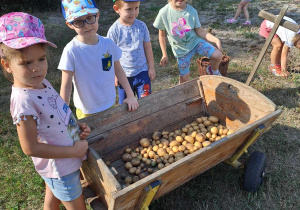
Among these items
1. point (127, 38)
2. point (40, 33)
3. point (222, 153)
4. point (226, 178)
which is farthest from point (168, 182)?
point (127, 38)

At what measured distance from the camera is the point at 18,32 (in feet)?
4.42

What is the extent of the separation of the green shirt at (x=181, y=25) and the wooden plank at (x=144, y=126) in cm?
90

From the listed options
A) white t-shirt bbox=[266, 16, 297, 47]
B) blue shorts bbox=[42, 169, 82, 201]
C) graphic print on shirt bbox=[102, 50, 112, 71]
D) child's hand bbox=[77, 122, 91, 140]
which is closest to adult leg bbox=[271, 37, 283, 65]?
white t-shirt bbox=[266, 16, 297, 47]

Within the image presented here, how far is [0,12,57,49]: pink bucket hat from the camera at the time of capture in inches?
51.8

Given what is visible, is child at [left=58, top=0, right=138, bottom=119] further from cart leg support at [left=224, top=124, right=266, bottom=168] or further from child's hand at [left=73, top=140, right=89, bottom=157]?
cart leg support at [left=224, top=124, right=266, bottom=168]

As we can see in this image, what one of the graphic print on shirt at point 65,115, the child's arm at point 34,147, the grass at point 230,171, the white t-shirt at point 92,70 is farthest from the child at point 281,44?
the child's arm at point 34,147

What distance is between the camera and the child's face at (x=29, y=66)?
53.7 inches

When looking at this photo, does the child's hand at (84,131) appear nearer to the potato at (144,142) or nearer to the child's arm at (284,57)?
the potato at (144,142)

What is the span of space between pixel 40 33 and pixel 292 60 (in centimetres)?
439

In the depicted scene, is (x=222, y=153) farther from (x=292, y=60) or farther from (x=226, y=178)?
(x=292, y=60)

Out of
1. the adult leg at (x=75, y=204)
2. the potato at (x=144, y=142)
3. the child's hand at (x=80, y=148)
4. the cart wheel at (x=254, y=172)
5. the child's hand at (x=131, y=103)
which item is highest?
the child's hand at (x=80, y=148)

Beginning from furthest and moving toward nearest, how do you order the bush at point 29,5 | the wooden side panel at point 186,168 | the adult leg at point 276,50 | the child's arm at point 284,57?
the bush at point 29,5, the adult leg at point 276,50, the child's arm at point 284,57, the wooden side panel at point 186,168

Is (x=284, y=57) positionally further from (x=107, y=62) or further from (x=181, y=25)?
(x=107, y=62)

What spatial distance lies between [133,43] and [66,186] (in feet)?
5.27
